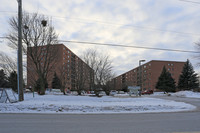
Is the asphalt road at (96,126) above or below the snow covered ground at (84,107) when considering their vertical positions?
above

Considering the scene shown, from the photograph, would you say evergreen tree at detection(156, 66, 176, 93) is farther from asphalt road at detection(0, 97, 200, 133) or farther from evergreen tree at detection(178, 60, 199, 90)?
asphalt road at detection(0, 97, 200, 133)

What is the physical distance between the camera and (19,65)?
15.3 meters

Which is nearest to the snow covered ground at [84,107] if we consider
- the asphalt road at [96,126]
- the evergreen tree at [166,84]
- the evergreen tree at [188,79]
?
the asphalt road at [96,126]

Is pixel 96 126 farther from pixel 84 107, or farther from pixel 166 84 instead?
pixel 166 84

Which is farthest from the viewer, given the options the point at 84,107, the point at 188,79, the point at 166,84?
the point at 166,84

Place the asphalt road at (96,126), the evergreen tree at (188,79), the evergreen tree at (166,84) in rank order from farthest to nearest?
the evergreen tree at (166,84)
the evergreen tree at (188,79)
the asphalt road at (96,126)

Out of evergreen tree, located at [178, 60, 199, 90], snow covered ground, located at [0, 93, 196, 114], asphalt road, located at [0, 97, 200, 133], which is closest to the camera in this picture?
asphalt road, located at [0, 97, 200, 133]

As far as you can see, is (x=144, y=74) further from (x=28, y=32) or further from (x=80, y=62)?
(x=28, y=32)

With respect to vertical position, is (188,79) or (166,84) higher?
(188,79)

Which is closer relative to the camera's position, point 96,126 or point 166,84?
point 96,126

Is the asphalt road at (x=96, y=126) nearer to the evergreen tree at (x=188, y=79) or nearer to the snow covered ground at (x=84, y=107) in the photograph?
the snow covered ground at (x=84, y=107)

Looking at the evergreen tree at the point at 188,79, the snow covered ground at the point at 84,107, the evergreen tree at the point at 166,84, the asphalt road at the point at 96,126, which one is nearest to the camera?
the asphalt road at the point at 96,126

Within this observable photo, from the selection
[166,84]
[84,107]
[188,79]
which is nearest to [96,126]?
[84,107]

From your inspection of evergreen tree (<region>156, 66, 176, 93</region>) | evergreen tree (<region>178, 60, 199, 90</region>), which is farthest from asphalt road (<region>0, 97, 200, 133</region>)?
evergreen tree (<region>156, 66, 176, 93</region>)
